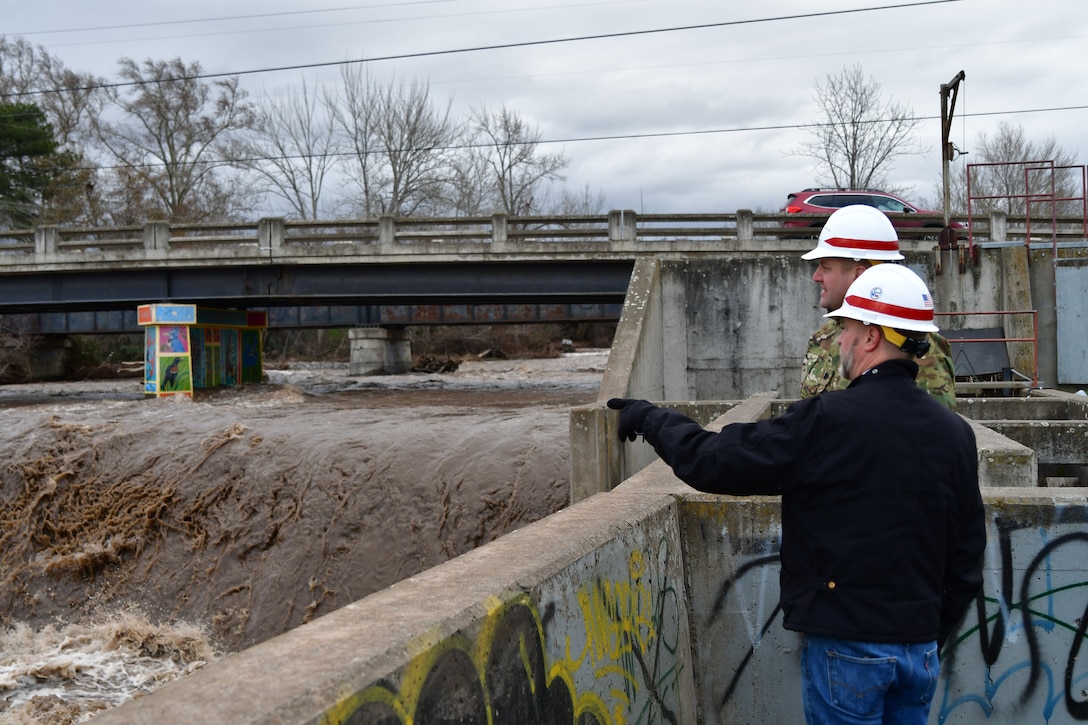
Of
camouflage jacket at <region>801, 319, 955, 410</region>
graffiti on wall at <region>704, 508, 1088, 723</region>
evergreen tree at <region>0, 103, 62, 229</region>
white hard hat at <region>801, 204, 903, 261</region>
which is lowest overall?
graffiti on wall at <region>704, 508, 1088, 723</region>

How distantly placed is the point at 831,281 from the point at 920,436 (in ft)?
7.24

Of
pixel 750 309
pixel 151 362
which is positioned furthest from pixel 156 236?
pixel 750 309

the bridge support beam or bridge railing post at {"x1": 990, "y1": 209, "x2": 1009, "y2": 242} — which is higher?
bridge railing post at {"x1": 990, "y1": 209, "x2": 1009, "y2": 242}

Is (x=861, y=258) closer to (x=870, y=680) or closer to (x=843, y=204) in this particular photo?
(x=870, y=680)

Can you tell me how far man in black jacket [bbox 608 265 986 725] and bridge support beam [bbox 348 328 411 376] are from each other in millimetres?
38869

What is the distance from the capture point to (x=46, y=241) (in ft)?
84.6

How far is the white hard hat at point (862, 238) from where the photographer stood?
4.68 meters

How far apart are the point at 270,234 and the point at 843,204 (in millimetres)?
14756

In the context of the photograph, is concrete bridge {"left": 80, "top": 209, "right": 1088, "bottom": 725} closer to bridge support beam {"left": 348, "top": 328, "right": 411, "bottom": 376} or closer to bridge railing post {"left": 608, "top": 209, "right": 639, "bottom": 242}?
bridge railing post {"left": 608, "top": 209, "right": 639, "bottom": 242}

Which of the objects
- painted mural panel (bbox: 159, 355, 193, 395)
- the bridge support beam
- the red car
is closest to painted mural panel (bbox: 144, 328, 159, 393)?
painted mural panel (bbox: 159, 355, 193, 395)

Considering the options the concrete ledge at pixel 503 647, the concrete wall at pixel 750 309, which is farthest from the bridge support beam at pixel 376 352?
the concrete ledge at pixel 503 647

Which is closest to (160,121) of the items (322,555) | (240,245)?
(240,245)

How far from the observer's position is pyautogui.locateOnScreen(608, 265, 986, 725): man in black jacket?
2648mm

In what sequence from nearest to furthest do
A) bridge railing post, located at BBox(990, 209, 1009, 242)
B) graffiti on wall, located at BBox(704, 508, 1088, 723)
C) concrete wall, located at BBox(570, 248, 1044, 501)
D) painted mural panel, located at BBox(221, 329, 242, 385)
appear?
graffiti on wall, located at BBox(704, 508, 1088, 723), concrete wall, located at BBox(570, 248, 1044, 501), bridge railing post, located at BBox(990, 209, 1009, 242), painted mural panel, located at BBox(221, 329, 242, 385)
